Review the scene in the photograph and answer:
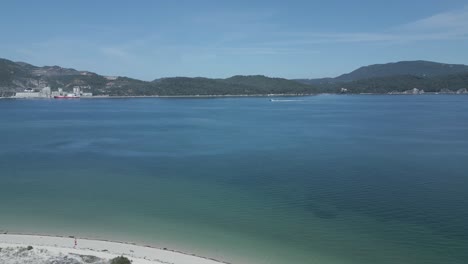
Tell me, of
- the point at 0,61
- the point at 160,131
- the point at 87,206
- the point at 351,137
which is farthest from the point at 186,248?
the point at 0,61

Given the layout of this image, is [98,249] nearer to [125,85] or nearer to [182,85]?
[182,85]

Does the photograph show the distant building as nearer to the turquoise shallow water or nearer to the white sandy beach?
the turquoise shallow water

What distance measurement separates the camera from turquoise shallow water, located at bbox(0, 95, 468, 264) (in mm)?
12781

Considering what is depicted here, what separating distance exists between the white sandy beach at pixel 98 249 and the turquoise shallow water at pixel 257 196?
1.11 meters

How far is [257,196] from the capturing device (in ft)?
58.3

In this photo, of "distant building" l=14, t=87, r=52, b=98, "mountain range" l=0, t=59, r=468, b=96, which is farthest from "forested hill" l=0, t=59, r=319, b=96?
"distant building" l=14, t=87, r=52, b=98

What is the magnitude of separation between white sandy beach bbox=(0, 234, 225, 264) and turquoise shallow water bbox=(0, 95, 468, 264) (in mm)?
1106

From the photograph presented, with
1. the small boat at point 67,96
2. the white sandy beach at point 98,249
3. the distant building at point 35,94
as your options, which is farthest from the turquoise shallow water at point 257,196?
the distant building at point 35,94

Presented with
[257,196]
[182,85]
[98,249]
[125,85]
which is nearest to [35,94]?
[125,85]

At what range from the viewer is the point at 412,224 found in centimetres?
1431

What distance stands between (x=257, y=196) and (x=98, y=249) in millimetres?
7830

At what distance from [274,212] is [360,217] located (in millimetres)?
2933

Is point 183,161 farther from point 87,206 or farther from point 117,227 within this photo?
point 117,227

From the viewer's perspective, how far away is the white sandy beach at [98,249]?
34.8ft
